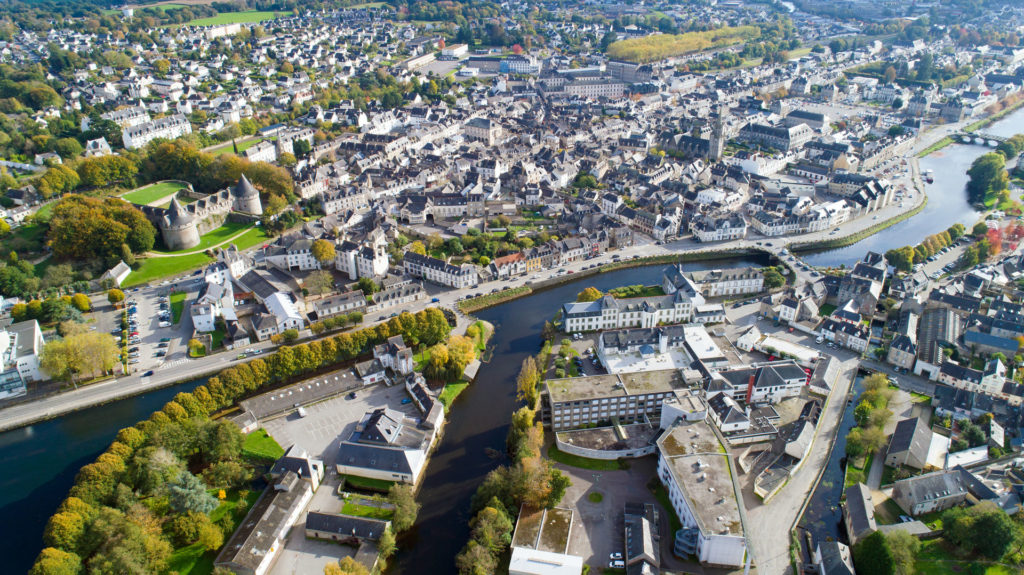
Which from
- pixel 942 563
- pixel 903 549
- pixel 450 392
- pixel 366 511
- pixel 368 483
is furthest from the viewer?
pixel 450 392

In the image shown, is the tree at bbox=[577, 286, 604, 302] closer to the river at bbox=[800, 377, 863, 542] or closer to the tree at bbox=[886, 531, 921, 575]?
the river at bbox=[800, 377, 863, 542]

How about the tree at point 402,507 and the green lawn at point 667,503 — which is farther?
the green lawn at point 667,503

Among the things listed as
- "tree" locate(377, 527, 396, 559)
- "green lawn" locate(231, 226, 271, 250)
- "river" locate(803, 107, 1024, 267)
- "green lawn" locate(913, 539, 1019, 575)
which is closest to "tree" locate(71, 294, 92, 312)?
"green lawn" locate(231, 226, 271, 250)

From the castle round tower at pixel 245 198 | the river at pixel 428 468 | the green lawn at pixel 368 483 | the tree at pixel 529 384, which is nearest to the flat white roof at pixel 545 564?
the river at pixel 428 468

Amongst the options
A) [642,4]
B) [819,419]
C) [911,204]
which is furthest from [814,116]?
[642,4]

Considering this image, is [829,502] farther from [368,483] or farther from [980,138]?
[980,138]

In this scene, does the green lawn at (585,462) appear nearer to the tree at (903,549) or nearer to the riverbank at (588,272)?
the tree at (903,549)

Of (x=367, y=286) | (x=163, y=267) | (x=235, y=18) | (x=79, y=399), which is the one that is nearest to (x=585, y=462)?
(x=367, y=286)
